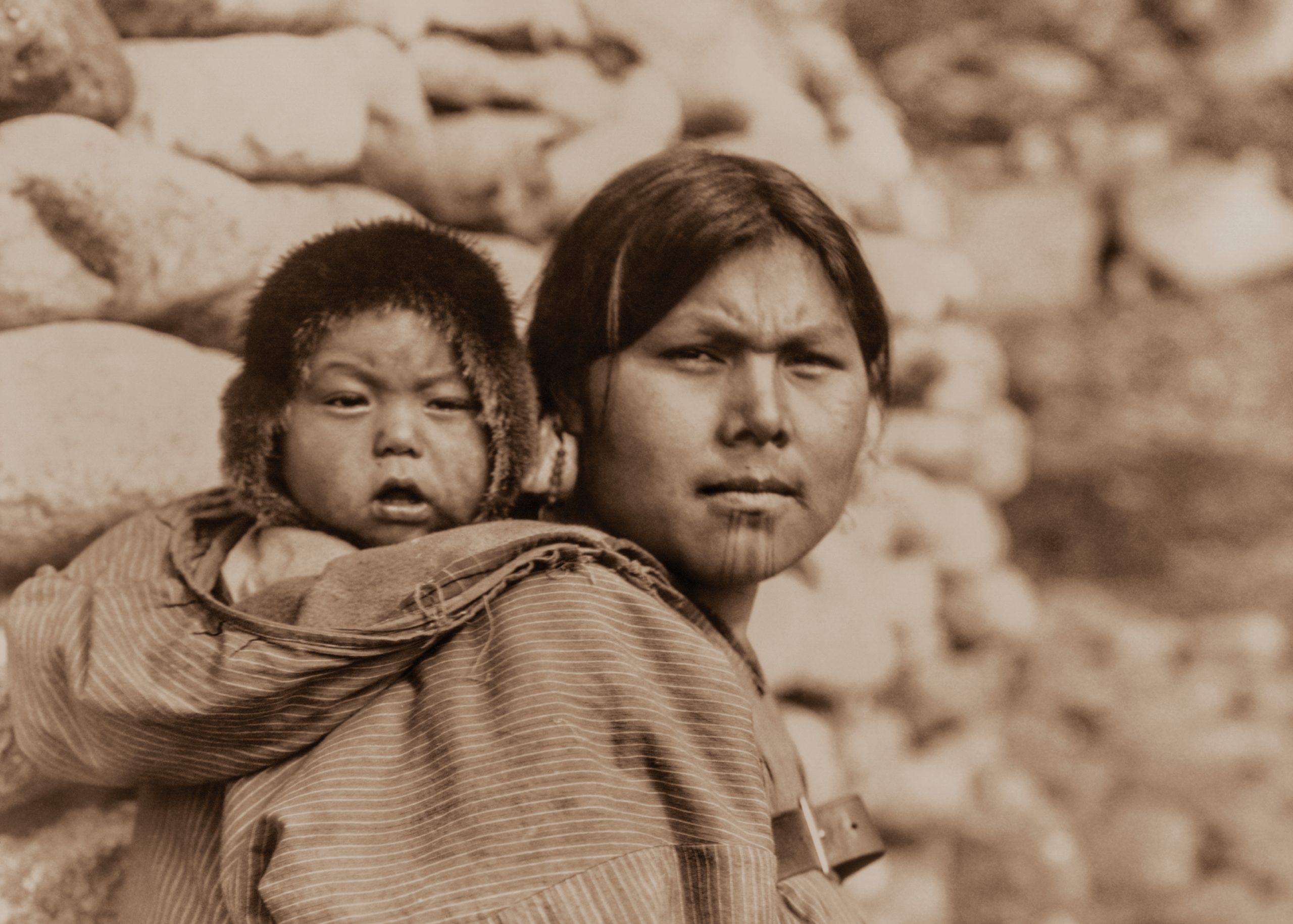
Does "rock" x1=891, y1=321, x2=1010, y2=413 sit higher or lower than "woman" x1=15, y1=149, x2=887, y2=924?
lower

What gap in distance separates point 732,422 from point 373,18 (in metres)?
1.07

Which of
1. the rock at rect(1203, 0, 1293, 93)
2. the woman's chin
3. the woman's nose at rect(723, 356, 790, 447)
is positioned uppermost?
the rock at rect(1203, 0, 1293, 93)

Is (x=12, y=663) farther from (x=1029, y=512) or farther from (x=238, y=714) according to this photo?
(x=1029, y=512)

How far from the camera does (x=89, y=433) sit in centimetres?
150

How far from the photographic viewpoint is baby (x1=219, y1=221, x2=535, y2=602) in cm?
129

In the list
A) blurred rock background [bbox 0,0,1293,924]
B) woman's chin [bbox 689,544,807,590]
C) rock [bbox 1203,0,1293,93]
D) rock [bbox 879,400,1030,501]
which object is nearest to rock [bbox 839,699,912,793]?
blurred rock background [bbox 0,0,1293,924]

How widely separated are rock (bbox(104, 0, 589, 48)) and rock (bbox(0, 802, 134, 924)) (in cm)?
101

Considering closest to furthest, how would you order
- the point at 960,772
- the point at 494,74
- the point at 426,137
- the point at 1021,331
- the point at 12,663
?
the point at 12,663, the point at 426,137, the point at 494,74, the point at 960,772, the point at 1021,331

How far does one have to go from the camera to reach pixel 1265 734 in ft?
13.3

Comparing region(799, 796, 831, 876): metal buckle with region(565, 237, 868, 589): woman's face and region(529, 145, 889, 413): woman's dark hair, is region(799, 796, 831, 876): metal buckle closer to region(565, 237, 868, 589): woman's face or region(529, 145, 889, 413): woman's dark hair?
region(565, 237, 868, 589): woman's face

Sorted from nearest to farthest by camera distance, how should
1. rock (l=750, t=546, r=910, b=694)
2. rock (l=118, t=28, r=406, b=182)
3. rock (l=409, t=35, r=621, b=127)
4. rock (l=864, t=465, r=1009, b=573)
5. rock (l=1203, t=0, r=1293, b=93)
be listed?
rock (l=118, t=28, r=406, b=182) → rock (l=409, t=35, r=621, b=127) → rock (l=750, t=546, r=910, b=694) → rock (l=864, t=465, r=1009, b=573) → rock (l=1203, t=0, r=1293, b=93)

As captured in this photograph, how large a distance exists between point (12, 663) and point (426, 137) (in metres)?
1.13

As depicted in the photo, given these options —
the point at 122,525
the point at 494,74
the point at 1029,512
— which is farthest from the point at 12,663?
the point at 1029,512

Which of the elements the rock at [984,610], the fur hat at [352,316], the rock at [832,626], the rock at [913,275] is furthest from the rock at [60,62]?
the rock at [984,610]
